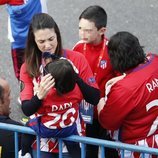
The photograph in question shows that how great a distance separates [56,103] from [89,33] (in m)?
0.88

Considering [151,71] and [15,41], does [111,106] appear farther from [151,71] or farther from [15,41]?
[15,41]

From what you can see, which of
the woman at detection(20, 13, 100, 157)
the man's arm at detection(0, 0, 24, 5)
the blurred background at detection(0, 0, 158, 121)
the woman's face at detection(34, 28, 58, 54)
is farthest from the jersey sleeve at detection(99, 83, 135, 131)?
the blurred background at detection(0, 0, 158, 121)

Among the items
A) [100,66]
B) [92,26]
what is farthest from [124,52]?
[92,26]

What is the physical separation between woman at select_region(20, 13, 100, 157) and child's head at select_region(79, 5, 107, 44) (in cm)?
39

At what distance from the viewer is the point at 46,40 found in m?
3.90

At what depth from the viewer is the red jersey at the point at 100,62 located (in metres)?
4.28

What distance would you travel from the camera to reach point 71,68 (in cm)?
355

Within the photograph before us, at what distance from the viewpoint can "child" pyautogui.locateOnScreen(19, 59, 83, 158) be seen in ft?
11.6

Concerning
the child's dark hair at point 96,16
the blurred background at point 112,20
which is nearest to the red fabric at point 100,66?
the child's dark hair at point 96,16

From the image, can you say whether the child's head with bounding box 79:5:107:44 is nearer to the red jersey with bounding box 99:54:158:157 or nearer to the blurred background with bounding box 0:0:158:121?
the red jersey with bounding box 99:54:158:157

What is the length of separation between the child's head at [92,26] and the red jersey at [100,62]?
6 cm

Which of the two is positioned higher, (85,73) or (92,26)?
(92,26)

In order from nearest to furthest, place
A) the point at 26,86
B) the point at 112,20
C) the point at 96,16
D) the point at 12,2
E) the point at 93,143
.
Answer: the point at 93,143
the point at 26,86
the point at 96,16
the point at 12,2
the point at 112,20

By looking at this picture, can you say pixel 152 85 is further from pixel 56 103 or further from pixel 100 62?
pixel 56 103
